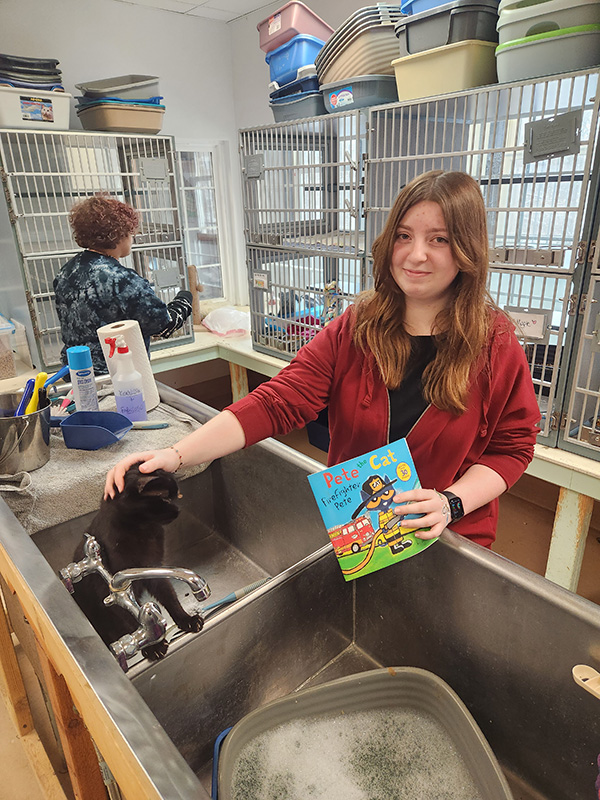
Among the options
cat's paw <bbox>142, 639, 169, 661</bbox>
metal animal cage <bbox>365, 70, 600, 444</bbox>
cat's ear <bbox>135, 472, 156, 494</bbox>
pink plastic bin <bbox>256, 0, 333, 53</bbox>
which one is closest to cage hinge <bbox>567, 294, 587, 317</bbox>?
metal animal cage <bbox>365, 70, 600, 444</bbox>

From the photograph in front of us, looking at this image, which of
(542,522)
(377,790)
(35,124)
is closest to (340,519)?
(377,790)

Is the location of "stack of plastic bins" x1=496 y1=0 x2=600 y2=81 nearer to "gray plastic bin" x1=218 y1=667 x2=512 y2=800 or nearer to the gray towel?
the gray towel

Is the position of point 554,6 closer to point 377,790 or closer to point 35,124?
point 377,790

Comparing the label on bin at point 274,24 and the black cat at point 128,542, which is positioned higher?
the label on bin at point 274,24

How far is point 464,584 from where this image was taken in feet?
3.02

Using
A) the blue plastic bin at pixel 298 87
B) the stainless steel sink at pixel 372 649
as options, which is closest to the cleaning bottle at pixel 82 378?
the stainless steel sink at pixel 372 649

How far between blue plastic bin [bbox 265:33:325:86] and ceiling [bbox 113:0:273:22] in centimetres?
91

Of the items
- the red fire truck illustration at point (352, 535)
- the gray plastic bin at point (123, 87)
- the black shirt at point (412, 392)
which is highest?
the gray plastic bin at point (123, 87)

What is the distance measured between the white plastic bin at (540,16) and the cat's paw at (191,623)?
1627 mm

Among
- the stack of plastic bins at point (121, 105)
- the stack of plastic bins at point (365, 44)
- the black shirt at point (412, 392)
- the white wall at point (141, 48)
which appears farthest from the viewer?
the white wall at point (141, 48)

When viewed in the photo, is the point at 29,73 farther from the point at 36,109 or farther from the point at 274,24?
the point at 274,24

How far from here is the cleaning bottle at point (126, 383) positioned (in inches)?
53.2

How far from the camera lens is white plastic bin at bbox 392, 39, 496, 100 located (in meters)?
1.59

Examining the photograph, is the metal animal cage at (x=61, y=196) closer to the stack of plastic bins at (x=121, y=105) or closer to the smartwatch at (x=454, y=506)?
the stack of plastic bins at (x=121, y=105)
